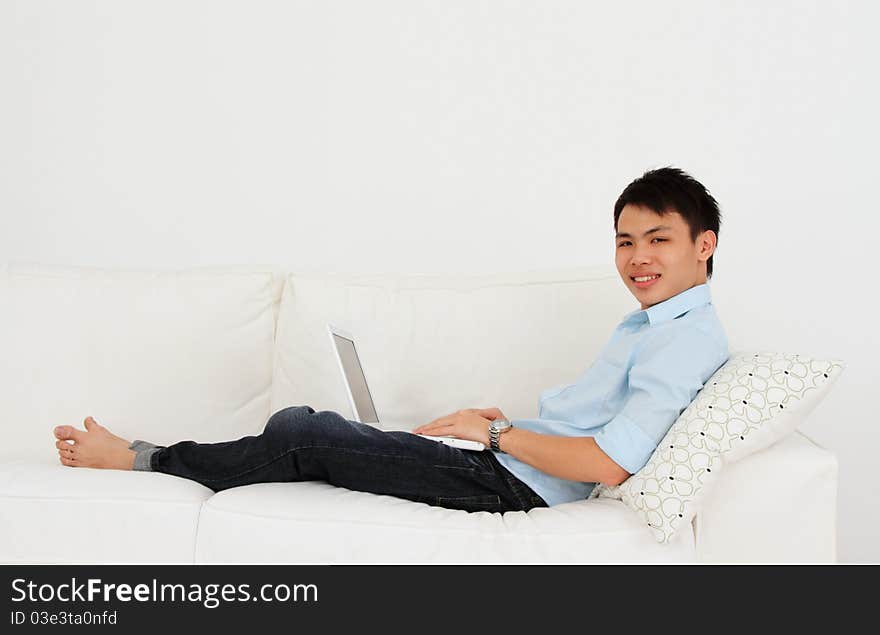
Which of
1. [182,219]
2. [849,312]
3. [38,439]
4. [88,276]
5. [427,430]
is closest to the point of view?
[427,430]

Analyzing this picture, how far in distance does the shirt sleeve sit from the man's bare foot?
1.00 m

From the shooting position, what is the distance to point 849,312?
2.58 metres

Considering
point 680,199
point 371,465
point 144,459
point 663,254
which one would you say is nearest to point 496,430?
point 371,465

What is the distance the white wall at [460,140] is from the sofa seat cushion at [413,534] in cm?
128

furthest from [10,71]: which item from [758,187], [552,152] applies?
[758,187]

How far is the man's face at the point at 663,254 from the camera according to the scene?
1.72 metres

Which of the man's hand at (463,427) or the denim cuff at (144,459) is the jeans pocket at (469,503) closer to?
the man's hand at (463,427)

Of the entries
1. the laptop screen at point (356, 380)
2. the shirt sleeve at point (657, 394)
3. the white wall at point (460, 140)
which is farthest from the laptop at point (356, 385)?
the white wall at point (460, 140)

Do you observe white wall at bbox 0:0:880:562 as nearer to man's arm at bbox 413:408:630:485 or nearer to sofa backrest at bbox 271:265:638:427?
sofa backrest at bbox 271:265:638:427

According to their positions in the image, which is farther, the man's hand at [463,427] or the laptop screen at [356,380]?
the laptop screen at [356,380]

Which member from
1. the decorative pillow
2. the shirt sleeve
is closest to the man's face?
the shirt sleeve

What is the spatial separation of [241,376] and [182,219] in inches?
33.2

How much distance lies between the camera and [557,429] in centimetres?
176

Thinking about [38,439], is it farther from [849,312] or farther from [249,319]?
[849,312]
